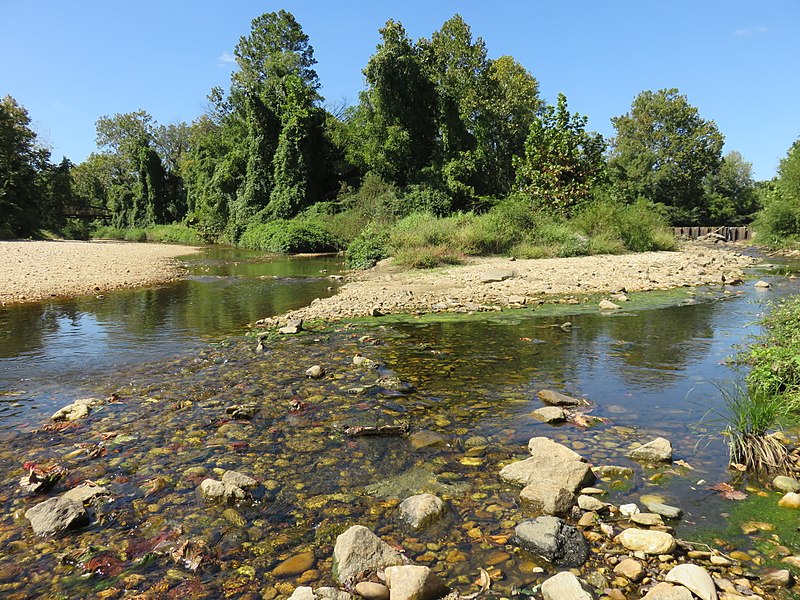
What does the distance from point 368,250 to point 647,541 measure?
1946cm

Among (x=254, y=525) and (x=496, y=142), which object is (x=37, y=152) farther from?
(x=254, y=525)

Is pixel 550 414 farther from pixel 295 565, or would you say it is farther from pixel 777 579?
pixel 295 565

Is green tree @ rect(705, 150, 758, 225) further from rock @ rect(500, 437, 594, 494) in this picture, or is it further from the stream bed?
rock @ rect(500, 437, 594, 494)

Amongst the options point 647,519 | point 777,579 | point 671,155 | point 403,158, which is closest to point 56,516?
point 647,519

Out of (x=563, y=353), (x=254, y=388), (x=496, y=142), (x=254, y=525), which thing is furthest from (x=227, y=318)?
(x=496, y=142)

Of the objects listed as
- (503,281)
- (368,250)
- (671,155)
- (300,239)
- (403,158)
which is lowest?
(503,281)

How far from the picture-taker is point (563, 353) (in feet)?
25.8

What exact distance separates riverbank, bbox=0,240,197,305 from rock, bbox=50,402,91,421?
1065 centimetres

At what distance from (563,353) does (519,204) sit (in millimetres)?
17068

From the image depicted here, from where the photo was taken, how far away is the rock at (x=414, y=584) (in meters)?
2.70

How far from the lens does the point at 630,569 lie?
2889 millimetres

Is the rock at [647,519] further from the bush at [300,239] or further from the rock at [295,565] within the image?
the bush at [300,239]

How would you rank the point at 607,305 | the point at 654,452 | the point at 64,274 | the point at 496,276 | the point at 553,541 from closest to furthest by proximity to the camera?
the point at 553,541, the point at 654,452, the point at 607,305, the point at 496,276, the point at 64,274

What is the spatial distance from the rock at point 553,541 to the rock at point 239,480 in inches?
82.3
